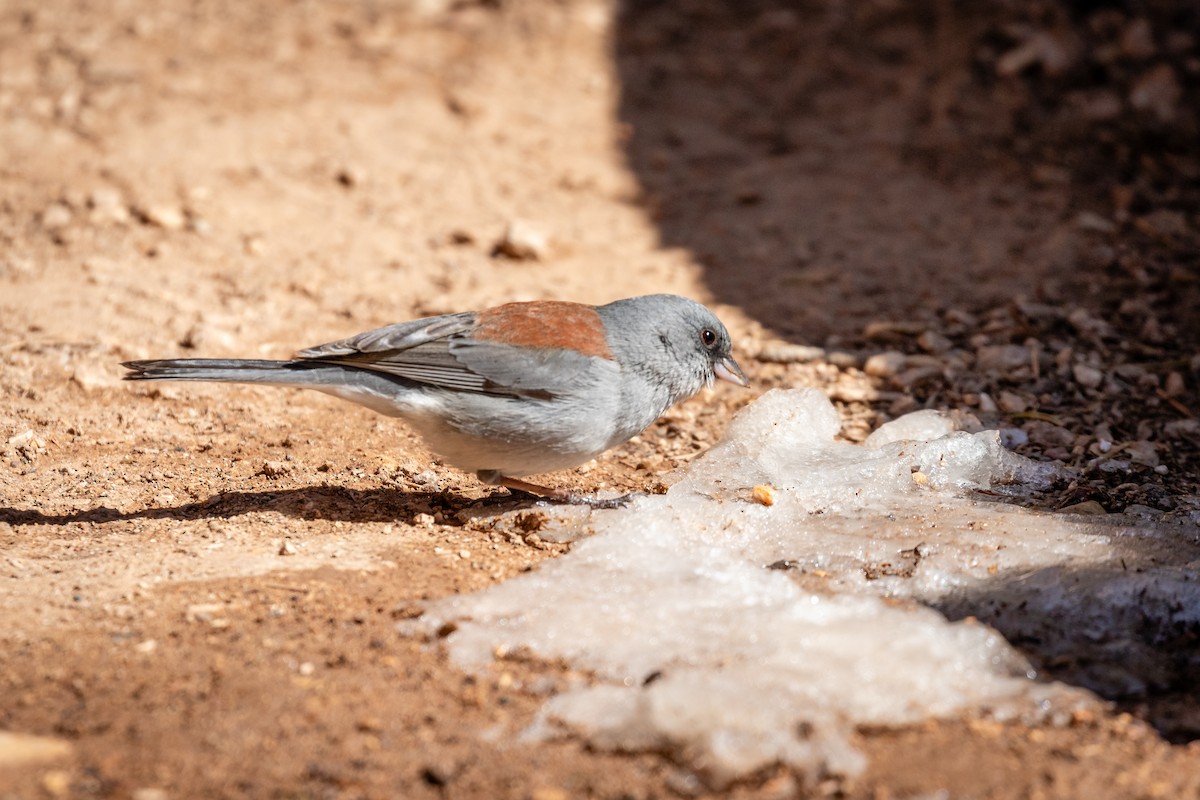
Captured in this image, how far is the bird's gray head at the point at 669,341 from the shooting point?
4.12 m

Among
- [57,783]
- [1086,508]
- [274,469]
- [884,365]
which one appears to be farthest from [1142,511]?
[57,783]

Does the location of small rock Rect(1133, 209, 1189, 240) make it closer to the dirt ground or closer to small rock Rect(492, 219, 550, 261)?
the dirt ground

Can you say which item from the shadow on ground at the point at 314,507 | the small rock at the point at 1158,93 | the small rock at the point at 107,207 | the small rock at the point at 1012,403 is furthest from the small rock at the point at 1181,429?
the small rock at the point at 107,207

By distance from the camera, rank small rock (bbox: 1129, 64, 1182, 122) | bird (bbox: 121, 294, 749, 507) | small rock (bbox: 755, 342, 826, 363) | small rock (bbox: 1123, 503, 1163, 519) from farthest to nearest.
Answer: small rock (bbox: 1129, 64, 1182, 122) → small rock (bbox: 755, 342, 826, 363) → small rock (bbox: 1123, 503, 1163, 519) → bird (bbox: 121, 294, 749, 507)

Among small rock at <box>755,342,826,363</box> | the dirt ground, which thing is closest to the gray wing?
the dirt ground

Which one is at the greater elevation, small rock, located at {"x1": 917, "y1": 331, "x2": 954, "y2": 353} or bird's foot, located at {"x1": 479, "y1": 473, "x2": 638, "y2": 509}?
small rock, located at {"x1": 917, "y1": 331, "x2": 954, "y2": 353}

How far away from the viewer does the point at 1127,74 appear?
24.2 ft

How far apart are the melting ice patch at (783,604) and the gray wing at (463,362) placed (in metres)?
0.51

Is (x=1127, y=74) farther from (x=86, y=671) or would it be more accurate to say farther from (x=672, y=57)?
(x=86, y=671)

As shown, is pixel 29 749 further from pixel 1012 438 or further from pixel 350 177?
pixel 350 177

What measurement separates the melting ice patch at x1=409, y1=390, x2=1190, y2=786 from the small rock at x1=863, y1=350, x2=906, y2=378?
0.74m

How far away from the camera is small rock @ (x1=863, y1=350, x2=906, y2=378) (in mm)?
5223

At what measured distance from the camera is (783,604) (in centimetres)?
337

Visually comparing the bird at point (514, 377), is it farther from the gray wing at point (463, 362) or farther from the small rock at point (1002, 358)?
the small rock at point (1002, 358)
